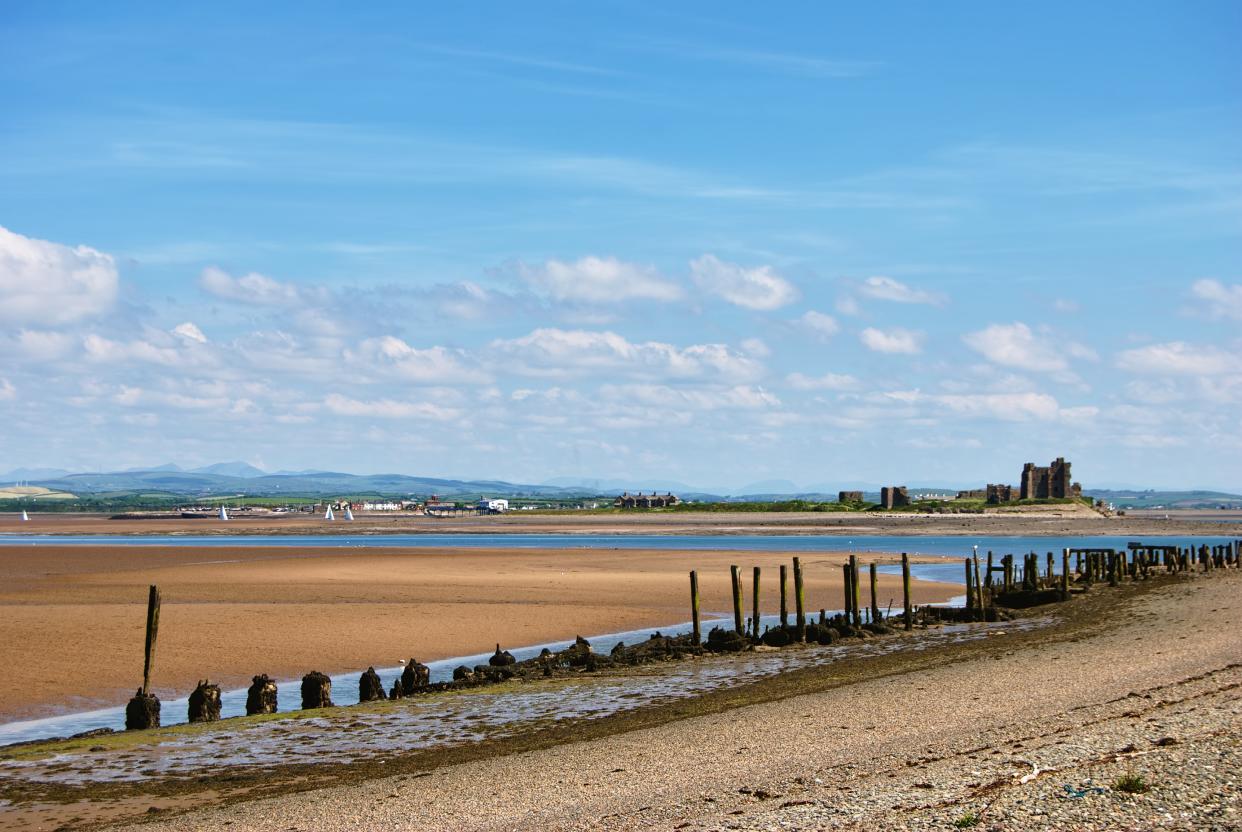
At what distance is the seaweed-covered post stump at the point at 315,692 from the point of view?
2083 centimetres

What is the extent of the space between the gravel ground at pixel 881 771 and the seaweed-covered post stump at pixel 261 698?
592cm

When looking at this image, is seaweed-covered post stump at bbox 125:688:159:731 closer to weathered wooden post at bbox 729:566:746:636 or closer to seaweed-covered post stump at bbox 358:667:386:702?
seaweed-covered post stump at bbox 358:667:386:702

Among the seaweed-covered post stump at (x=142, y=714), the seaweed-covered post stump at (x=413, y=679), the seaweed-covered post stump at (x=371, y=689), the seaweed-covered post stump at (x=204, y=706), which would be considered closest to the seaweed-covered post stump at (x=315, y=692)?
the seaweed-covered post stump at (x=371, y=689)

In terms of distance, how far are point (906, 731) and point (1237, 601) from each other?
2246cm

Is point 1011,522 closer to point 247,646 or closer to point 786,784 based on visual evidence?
point 247,646

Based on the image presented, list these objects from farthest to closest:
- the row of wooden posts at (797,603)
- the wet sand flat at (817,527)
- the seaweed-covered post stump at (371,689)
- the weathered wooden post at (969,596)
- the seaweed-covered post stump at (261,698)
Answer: the wet sand flat at (817,527), the weathered wooden post at (969,596), the row of wooden posts at (797,603), the seaweed-covered post stump at (371,689), the seaweed-covered post stump at (261,698)

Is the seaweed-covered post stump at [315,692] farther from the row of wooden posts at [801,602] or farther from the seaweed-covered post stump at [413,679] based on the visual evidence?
the seaweed-covered post stump at [413,679]

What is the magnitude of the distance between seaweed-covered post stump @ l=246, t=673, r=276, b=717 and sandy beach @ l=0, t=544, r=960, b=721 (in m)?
3.00

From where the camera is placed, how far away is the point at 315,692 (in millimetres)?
20844

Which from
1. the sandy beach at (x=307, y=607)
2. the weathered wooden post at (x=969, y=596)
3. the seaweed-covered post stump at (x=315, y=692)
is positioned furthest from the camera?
the weathered wooden post at (x=969, y=596)

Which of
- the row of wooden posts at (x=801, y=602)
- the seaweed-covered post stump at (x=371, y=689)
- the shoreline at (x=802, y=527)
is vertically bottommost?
the seaweed-covered post stump at (x=371, y=689)

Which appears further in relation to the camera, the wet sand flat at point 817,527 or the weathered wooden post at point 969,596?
the wet sand flat at point 817,527

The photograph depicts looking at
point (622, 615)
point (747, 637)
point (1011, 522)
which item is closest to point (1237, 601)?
point (747, 637)

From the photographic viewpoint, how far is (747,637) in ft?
97.0
